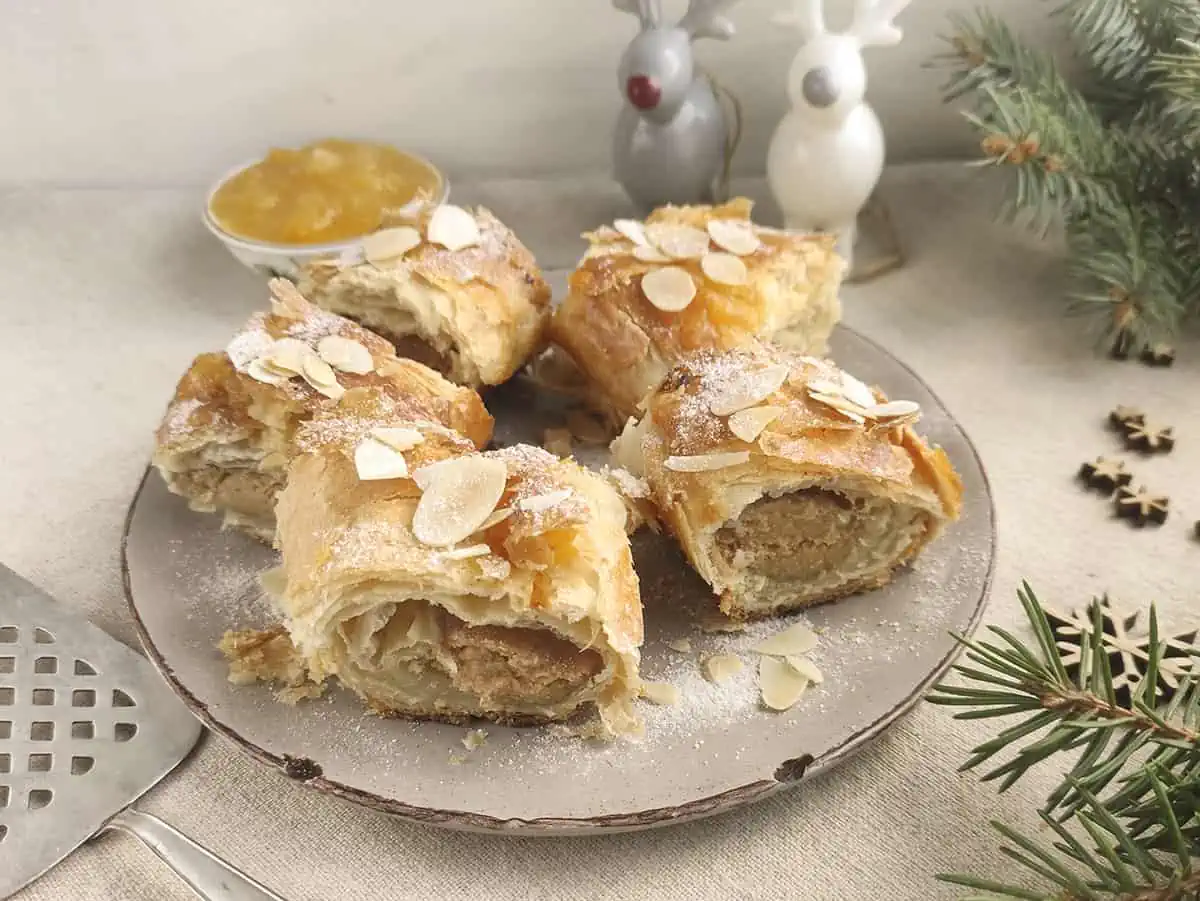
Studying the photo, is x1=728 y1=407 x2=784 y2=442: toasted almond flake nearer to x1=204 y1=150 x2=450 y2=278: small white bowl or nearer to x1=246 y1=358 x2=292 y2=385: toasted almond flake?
x1=246 y1=358 x2=292 y2=385: toasted almond flake

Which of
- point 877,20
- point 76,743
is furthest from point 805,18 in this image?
point 76,743

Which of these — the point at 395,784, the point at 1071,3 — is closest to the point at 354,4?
the point at 1071,3

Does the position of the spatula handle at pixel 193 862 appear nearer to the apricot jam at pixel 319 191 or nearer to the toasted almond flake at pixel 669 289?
the toasted almond flake at pixel 669 289

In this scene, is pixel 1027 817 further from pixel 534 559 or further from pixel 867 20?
pixel 867 20

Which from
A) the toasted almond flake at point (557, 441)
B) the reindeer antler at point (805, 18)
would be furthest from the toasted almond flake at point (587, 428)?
the reindeer antler at point (805, 18)

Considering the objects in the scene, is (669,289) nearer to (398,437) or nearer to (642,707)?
(398,437)
